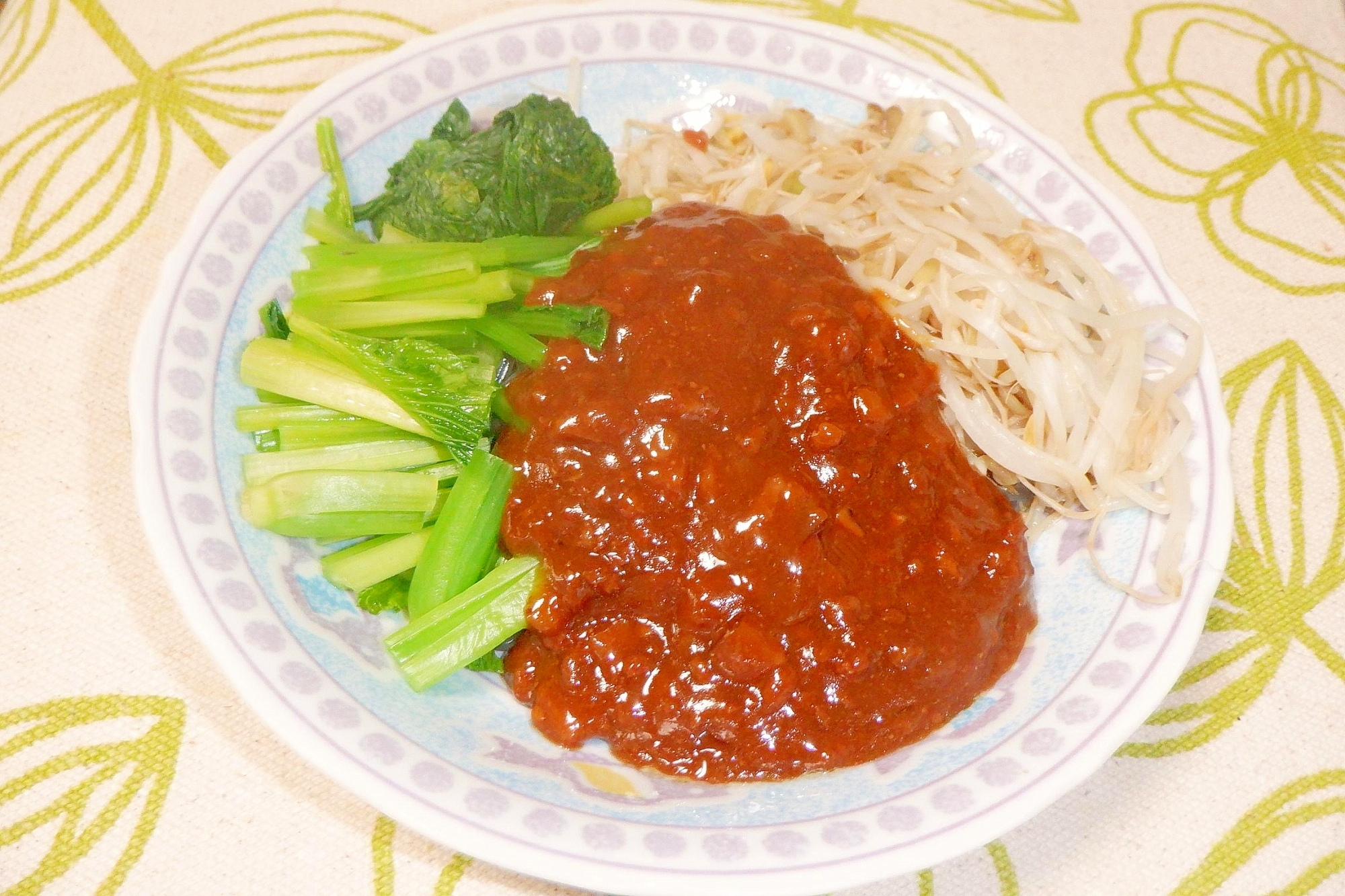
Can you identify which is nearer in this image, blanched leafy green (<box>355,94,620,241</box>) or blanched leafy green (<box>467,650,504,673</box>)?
blanched leafy green (<box>467,650,504,673</box>)

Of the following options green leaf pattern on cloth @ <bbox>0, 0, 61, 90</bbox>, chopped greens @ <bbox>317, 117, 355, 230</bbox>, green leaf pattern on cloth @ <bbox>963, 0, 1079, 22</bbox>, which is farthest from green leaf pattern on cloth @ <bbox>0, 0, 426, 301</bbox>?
green leaf pattern on cloth @ <bbox>963, 0, 1079, 22</bbox>

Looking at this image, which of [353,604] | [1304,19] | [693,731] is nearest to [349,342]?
[353,604]

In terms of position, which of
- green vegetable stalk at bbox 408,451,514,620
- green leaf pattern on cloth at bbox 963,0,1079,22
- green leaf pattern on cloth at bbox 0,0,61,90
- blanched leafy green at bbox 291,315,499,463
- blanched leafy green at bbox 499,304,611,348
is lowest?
green vegetable stalk at bbox 408,451,514,620

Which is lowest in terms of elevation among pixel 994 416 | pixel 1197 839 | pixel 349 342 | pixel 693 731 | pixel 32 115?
pixel 1197 839

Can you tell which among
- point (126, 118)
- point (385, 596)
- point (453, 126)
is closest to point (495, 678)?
point (385, 596)

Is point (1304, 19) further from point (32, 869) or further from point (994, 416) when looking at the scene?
point (32, 869)

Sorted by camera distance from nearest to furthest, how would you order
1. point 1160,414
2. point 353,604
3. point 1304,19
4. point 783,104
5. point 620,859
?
point 620,859 < point 353,604 < point 1160,414 < point 783,104 < point 1304,19

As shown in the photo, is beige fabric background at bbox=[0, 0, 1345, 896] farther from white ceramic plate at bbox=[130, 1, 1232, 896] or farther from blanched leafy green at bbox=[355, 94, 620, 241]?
blanched leafy green at bbox=[355, 94, 620, 241]

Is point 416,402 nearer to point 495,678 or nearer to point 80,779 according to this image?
point 495,678
